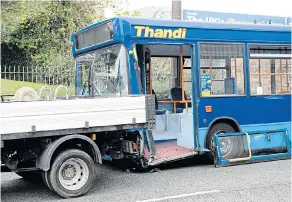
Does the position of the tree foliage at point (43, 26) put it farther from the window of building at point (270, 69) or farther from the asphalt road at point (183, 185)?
the asphalt road at point (183, 185)

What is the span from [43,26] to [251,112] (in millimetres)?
12061

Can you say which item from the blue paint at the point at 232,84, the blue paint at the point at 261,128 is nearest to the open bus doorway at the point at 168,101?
the blue paint at the point at 261,128

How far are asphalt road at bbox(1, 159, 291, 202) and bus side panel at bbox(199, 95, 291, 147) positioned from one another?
886 mm

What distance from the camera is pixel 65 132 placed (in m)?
6.60

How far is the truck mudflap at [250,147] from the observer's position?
355 inches

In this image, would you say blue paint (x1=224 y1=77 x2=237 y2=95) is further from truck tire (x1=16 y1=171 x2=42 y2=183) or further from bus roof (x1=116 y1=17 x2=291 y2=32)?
truck tire (x1=16 y1=171 x2=42 y2=183)

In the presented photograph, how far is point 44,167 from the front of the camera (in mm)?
6453

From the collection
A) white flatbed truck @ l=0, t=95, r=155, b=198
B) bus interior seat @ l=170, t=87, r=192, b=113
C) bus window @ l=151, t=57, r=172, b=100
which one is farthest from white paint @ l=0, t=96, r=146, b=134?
bus window @ l=151, t=57, r=172, b=100

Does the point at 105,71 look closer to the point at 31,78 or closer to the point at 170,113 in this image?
the point at 170,113

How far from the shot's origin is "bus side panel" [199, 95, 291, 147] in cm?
906

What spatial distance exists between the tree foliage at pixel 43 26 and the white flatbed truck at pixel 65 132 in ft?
38.9

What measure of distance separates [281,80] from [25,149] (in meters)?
5.92

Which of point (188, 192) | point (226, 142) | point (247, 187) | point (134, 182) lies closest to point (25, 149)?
Answer: point (134, 182)

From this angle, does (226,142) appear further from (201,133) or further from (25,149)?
(25,149)
